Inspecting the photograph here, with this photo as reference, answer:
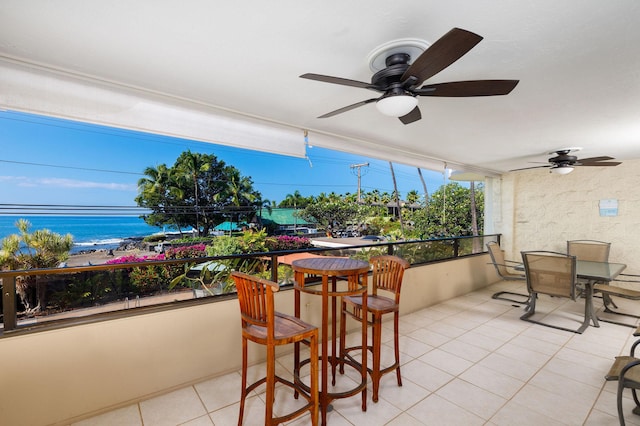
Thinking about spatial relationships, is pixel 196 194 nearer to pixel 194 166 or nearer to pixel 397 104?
pixel 194 166

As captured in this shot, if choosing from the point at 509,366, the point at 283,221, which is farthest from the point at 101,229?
the point at 509,366

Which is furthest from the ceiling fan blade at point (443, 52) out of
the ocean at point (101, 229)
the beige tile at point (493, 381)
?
the ocean at point (101, 229)

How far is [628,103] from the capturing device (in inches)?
89.8

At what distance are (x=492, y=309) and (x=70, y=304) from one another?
461 centimetres

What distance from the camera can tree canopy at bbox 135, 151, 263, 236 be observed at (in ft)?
51.5

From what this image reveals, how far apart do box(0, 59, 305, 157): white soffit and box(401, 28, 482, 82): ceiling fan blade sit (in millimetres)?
1593

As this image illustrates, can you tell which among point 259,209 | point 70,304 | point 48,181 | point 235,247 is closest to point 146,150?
point 48,181

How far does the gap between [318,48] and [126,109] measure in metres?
1.43

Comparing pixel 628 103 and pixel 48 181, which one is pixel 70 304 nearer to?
pixel 628 103

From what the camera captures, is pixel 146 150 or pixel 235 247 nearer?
pixel 235 247

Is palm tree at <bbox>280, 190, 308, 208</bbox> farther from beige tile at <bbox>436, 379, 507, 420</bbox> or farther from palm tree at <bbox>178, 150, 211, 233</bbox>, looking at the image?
beige tile at <bbox>436, 379, 507, 420</bbox>

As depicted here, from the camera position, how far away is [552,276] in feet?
11.0

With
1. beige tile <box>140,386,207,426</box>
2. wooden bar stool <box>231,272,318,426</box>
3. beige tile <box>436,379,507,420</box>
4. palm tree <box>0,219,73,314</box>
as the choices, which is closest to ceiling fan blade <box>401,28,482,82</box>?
wooden bar stool <box>231,272,318,426</box>

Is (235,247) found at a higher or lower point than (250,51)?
lower
